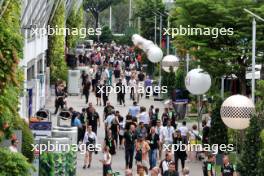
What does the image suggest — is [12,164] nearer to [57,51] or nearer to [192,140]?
[192,140]

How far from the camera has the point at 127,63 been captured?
7288cm

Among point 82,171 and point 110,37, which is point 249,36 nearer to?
point 82,171

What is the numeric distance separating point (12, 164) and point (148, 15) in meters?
61.2

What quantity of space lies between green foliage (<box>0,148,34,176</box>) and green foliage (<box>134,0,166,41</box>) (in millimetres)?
57816

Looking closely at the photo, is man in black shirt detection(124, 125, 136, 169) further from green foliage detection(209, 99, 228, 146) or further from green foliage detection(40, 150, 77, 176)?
green foliage detection(40, 150, 77, 176)

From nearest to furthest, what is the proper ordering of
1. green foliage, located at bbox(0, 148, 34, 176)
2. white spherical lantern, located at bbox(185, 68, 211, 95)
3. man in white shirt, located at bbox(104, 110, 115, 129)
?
green foliage, located at bbox(0, 148, 34, 176) → man in white shirt, located at bbox(104, 110, 115, 129) → white spherical lantern, located at bbox(185, 68, 211, 95)

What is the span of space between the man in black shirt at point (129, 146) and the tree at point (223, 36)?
16.7 feet

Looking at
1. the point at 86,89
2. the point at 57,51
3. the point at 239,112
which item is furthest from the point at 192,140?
the point at 57,51

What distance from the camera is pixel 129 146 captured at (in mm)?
32562

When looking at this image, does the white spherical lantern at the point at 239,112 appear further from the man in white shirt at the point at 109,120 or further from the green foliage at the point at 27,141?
the man in white shirt at the point at 109,120

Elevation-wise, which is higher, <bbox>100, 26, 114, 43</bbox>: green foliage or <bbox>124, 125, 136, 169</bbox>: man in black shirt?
<bbox>100, 26, 114, 43</bbox>: green foliage

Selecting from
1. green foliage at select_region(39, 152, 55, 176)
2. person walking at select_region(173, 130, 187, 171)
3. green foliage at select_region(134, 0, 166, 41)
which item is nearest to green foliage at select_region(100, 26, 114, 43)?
green foliage at select_region(134, 0, 166, 41)

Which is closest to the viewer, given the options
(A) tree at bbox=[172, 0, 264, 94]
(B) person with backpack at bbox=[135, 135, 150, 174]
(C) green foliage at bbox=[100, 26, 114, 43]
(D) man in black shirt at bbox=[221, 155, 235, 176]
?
(D) man in black shirt at bbox=[221, 155, 235, 176]

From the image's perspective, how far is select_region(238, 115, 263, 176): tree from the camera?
2511 centimetres
